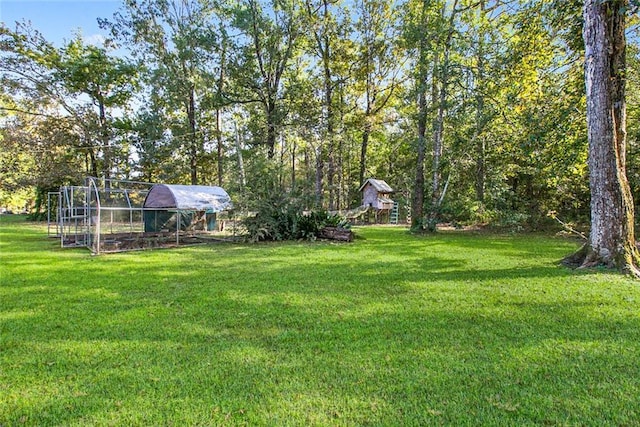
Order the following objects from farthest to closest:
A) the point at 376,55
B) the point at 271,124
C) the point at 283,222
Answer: the point at 376,55 → the point at 271,124 → the point at 283,222

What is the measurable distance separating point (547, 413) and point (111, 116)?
87.2ft

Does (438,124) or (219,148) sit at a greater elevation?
(219,148)

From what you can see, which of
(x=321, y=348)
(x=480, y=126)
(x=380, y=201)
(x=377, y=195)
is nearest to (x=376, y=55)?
(x=377, y=195)

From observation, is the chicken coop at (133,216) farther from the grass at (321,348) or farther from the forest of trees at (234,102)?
the grass at (321,348)

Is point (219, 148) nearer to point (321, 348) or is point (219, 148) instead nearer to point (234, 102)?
point (234, 102)

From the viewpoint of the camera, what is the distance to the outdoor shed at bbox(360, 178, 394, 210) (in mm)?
21281

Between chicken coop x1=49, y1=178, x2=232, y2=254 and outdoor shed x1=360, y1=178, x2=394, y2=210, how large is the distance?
382 inches

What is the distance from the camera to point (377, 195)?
70.1 ft

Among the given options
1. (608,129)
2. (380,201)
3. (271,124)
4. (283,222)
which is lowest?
(283,222)

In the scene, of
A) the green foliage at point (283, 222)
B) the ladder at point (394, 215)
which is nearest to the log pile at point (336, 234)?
the green foliage at point (283, 222)

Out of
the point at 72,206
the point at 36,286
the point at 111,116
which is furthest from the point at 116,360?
the point at 111,116

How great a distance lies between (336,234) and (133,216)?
8.67 metres

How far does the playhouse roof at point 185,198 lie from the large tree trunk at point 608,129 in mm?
10692

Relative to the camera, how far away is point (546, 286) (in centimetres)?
519
